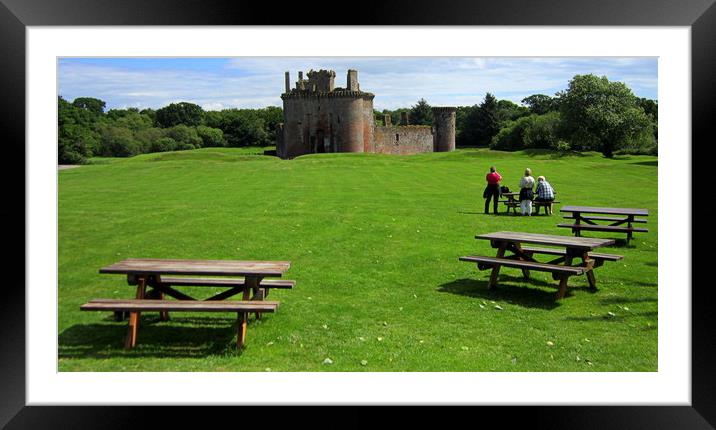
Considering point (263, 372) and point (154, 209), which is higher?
point (154, 209)

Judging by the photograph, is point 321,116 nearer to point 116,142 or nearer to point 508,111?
point 508,111

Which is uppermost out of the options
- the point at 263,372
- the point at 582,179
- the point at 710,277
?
the point at 582,179

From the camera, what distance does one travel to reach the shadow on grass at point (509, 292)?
8812 millimetres

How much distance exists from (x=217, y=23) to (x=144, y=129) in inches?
993

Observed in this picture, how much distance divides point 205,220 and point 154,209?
2.66 metres

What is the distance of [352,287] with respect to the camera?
375 inches

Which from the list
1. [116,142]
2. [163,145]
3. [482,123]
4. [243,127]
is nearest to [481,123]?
[482,123]

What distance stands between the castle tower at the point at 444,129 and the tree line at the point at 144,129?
64.0 ft

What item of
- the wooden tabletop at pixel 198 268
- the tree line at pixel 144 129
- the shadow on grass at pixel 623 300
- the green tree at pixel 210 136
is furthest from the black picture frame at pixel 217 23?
the green tree at pixel 210 136

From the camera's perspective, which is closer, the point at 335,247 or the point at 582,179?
the point at 335,247

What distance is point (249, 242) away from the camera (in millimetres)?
12883

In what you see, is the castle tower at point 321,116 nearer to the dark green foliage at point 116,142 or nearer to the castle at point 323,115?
the castle at point 323,115

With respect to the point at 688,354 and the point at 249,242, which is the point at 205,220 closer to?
the point at 249,242

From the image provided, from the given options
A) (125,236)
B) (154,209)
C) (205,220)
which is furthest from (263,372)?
(154,209)
